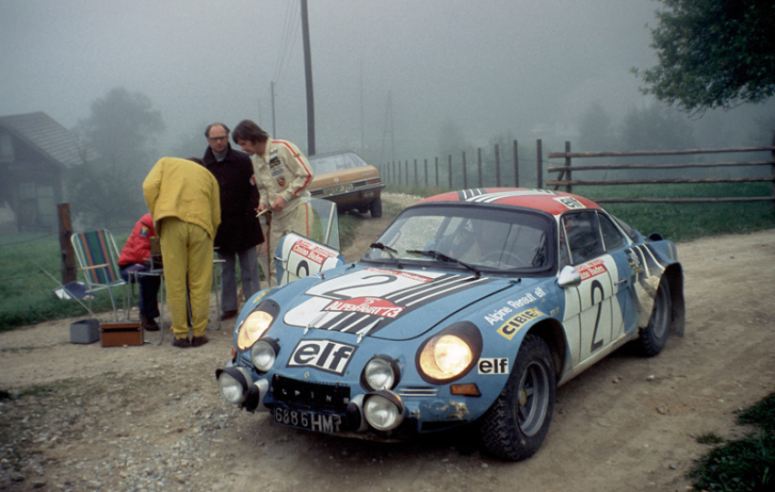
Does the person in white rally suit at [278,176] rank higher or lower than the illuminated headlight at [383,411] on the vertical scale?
higher

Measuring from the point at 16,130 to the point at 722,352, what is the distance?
36.6 meters

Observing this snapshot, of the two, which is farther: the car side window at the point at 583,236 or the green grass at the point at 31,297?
the green grass at the point at 31,297

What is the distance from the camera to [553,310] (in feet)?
11.4

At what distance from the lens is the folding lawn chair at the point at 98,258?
657 centimetres

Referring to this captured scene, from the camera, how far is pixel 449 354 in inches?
114

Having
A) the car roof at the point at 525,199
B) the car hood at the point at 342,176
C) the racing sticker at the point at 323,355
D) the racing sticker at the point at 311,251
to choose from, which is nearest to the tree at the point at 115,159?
the car hood at the point at 342,176

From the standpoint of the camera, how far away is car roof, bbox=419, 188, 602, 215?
415 cm

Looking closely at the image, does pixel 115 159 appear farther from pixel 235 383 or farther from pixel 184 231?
pixel 235 383

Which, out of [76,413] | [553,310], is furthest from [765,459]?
[76,413]

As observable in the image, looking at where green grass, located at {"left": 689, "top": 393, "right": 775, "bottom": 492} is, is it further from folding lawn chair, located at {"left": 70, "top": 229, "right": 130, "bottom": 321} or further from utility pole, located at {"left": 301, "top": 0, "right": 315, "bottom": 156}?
utility pole, located at {"left": 301, "top": 0, "right": 315, "bottom": 156}

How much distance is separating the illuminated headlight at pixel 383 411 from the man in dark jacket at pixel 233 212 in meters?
4.00

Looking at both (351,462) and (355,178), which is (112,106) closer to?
(355,178)

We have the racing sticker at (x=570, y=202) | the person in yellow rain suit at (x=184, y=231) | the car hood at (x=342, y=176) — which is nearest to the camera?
the racing sticker at (x=570, y=202)

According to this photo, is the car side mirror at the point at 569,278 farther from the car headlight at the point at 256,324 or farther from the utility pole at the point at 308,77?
the utility pole at the point at 308,77
